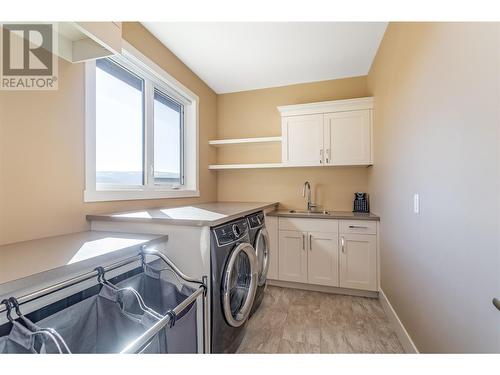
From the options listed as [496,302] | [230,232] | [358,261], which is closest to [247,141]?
[230,232]

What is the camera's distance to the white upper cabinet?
253 cm

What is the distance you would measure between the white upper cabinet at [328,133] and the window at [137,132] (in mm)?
1221

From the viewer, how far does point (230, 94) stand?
334 centimetres

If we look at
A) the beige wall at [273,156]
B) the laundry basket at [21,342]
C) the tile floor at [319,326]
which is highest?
the beige wall at [273,156]

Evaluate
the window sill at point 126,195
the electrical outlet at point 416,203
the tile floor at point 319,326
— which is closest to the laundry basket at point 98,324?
the window sill at point 126,195

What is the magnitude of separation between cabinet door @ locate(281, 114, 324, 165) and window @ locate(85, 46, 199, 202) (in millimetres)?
1154

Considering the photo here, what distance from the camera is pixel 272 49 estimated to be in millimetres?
2260

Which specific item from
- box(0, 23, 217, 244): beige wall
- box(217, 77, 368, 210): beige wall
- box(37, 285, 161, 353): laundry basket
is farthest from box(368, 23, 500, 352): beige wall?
box(0, 23, 217, 244): beige wall

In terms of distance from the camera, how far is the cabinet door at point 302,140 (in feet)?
8.79

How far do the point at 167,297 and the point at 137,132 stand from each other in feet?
4.88

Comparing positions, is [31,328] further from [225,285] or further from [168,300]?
[225,285]

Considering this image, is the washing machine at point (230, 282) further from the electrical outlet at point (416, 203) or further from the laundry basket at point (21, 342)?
the electrical outlet at point (416, 203)

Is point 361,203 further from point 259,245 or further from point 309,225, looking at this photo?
point 259,245

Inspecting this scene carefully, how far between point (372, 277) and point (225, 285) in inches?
70.7
